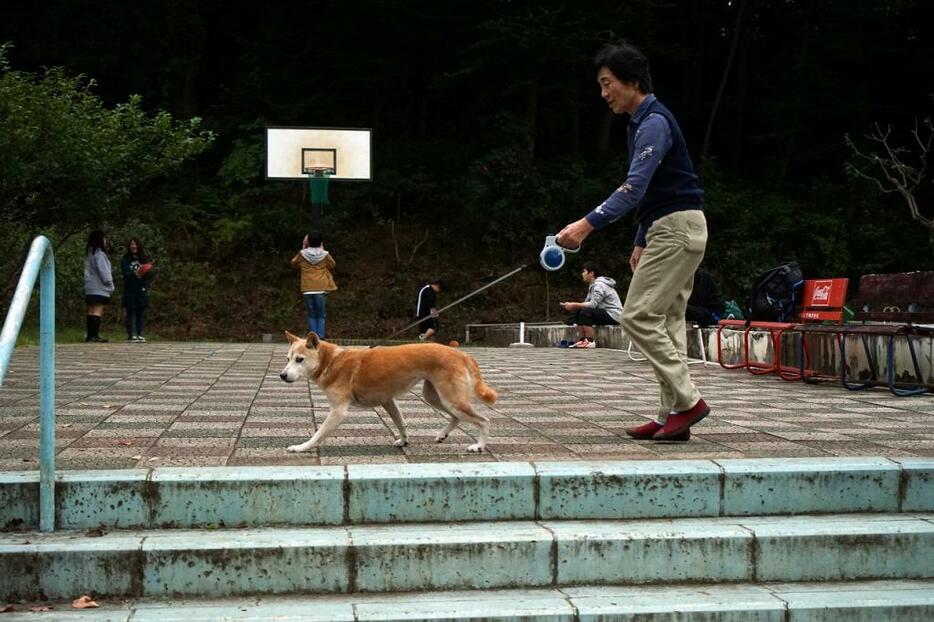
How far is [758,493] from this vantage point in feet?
15.3

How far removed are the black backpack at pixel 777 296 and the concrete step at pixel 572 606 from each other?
7825mm

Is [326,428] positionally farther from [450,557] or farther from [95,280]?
[95,280]

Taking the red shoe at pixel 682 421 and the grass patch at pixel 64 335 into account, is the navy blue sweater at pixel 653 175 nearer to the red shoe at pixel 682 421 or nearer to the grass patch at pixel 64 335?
the red shoe at pixel 682 421

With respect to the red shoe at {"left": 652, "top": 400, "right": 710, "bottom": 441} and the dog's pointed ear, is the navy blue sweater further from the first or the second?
the dog's pointed ear

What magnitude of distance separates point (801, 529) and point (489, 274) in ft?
79.3

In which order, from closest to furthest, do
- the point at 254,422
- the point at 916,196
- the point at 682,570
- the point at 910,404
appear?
1. the point at 682,570
2. the point at 254,422
3. the point at 910,404
4. the point at 916,196

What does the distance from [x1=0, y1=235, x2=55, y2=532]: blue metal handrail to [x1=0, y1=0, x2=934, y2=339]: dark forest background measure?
20.7m

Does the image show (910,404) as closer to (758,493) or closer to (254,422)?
(758,493)

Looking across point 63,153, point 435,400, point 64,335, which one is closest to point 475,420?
point 435,400

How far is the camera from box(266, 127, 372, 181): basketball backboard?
22.9 metres

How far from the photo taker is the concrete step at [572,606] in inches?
149

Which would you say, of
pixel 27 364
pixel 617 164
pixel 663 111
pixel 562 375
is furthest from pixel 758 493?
pixel 617 164

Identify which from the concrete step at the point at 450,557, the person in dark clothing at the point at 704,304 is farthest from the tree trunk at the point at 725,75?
the concrete step at the point at 450,557

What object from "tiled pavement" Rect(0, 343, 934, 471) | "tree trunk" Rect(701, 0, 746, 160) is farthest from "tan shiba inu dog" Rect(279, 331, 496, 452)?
"tree trunk" Rect(701, 0, 746, 160)
